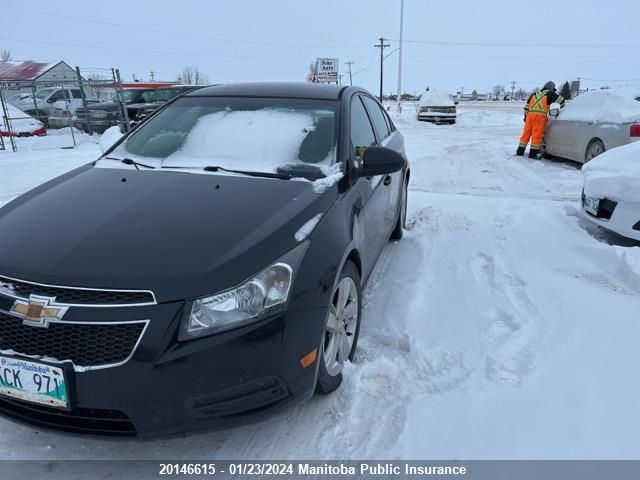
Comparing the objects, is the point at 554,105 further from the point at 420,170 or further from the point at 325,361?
the point at 325,361

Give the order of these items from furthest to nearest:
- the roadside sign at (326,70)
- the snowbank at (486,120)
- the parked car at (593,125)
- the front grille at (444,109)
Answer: the snowbank at (486,120)
the front grille at (444,109)
the roadside sign at (326,70)
the parked car at (593,125)

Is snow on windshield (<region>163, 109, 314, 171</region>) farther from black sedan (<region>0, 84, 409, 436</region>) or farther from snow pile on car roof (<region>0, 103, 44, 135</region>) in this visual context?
snow pile on car roof (<region>0, 103, 44, 135</region>)

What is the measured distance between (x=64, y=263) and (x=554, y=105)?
1189cm

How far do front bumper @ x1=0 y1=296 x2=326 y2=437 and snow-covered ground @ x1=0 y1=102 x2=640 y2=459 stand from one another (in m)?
0.16

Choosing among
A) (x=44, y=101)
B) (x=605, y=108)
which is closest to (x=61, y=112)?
(x=44, y=101)

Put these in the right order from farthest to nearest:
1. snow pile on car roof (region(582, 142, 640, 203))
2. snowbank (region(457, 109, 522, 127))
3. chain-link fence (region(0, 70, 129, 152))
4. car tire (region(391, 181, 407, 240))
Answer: snowbank (region(457, 109, 522, 127)) < chain-link fence (region(0, 70, 129, 152)) < car tire (region(391, 181, 407, 240)) < snow pile on car roof (region(582, 142, 640, 203))

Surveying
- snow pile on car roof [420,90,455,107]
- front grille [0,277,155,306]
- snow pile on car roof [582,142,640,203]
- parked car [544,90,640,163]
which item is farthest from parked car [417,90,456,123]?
front grille [0,277,155,306]

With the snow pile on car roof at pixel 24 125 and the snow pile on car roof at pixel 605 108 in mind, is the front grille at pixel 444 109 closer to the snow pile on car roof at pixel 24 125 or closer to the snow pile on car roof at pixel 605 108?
the snow pile on car roof at pixel 605 108

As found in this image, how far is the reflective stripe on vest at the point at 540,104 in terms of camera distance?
10.4 m

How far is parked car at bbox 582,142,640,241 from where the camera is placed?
448 cm

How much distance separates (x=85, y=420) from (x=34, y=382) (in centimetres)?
24

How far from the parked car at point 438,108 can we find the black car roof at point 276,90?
2099 cm

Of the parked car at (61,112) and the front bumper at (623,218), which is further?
the parked car at (61,112)

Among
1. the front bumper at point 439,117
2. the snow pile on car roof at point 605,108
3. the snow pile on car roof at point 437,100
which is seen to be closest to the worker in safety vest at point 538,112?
the snow pile on car roof at point 605,108
